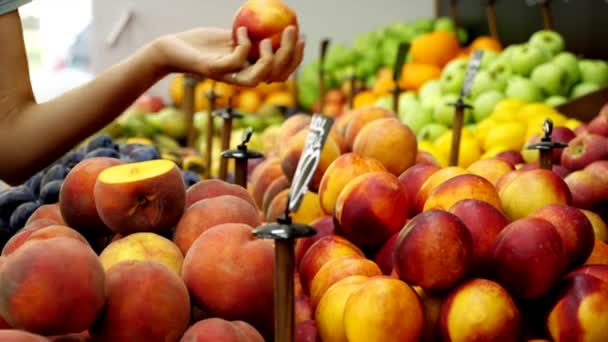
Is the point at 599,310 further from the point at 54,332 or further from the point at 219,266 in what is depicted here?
the point at 54,332

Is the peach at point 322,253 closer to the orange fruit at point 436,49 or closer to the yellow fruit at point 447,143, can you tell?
the yellow fruit at point 447,143

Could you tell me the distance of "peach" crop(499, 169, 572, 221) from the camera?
3.88ft

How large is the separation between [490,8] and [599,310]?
2994 millimetres

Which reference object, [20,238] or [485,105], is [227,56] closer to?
[20,238]

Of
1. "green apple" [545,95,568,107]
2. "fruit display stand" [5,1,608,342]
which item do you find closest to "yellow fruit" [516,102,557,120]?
"green apple" [545,95,568,107]

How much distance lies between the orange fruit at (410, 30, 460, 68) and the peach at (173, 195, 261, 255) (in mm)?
2875

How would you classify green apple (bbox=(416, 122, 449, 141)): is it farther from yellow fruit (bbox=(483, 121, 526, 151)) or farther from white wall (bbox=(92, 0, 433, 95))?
white wall (bbox=(92, 0, 433, 95))

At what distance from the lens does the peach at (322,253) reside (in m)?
1.16

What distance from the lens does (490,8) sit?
3.72 meters

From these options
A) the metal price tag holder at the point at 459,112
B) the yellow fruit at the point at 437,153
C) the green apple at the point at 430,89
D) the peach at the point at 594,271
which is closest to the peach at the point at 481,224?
the peach at the point at 594,271

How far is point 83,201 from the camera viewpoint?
44.1 inches

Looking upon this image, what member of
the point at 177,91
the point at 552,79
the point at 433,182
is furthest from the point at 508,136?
the point at 177,91

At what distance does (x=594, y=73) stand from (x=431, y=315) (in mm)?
2237

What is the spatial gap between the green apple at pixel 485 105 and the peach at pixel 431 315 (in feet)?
6.47
